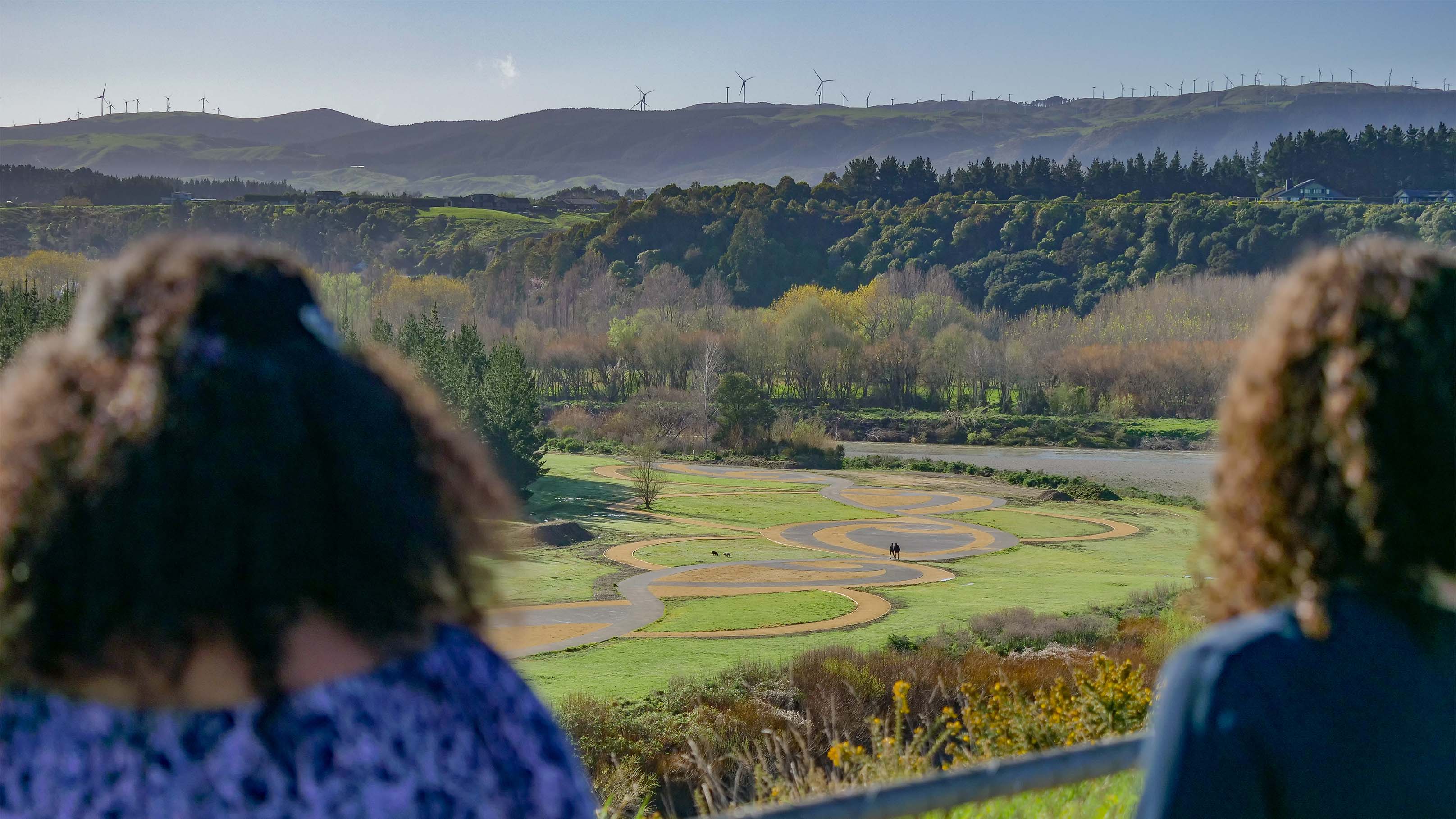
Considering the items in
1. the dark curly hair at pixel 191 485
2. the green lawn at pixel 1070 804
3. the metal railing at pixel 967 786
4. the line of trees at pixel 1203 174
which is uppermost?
the line of trees at pixel 1203 174

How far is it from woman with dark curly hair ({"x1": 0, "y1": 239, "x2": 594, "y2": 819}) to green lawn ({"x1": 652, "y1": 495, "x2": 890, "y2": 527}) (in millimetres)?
42554

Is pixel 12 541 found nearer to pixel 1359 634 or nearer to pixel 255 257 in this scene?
pixel 255 257

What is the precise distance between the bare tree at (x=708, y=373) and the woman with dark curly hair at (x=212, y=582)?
59330 millimetres

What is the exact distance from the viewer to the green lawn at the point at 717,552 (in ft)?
123

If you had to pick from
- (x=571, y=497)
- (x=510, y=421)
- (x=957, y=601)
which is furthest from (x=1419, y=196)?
(x=957, y=601)

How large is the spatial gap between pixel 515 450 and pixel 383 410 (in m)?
46.3

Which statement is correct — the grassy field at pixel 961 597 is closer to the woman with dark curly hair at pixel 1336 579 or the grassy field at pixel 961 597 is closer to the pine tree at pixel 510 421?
the pine tree at pixel 510 421

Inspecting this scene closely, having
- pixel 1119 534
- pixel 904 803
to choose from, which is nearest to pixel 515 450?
pixel 1119 534

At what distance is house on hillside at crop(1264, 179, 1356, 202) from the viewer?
102 metres

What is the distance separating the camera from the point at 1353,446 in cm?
138

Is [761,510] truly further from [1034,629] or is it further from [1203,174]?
[1203,174]

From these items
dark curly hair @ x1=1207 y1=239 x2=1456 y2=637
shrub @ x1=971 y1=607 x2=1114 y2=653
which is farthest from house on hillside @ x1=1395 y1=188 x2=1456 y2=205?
dark curly hair @ x1=1207 y1=239 x2=1456 y2=637

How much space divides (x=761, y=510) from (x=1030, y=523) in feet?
30.4

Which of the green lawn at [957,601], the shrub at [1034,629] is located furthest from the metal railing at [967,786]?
the shrub at [1034,629]
